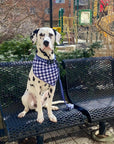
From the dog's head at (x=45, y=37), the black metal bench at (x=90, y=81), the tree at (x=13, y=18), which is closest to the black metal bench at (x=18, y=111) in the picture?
the black metal bench at (x=90, y=81)

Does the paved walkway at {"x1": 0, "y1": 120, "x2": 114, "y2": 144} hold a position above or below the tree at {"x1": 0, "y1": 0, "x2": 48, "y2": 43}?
below

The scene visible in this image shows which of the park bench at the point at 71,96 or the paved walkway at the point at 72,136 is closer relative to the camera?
the park bench at the point at 71,96

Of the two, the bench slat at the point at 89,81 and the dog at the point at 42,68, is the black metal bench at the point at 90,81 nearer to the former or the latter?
the bench slat at the point at 89,81

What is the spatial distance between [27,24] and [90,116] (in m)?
4.89

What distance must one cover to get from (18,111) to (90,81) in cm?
127

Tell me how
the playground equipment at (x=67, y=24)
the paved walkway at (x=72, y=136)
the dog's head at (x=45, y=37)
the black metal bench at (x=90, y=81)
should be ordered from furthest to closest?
the playground equipment at (x=67, y=24) → the black metal bench at (x=90, y=81) → the paved walkway at (x=72, y=136) → the dog's head at (x=45, y=37)

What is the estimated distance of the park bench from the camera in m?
2.08

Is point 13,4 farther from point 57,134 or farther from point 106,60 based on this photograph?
point 57,134

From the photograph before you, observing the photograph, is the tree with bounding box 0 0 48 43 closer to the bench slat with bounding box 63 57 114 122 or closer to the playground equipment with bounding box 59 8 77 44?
the playground equipment with bounding box 59 8 77 44

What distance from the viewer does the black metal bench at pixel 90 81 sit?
292 centimetres

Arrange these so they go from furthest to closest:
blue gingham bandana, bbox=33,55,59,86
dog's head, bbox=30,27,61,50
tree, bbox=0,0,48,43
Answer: tree, bbox=0,0,48,43
blue gingham bandana, bbox=33,55,59,86
dog's head, bbox=30,27,61,50

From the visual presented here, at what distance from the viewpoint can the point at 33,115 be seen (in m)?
2.27

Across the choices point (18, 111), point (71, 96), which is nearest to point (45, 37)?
point (18, 111)

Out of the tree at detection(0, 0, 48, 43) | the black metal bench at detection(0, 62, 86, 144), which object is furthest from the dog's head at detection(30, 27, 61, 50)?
the tree at detection(0, 0, 48, 43)
